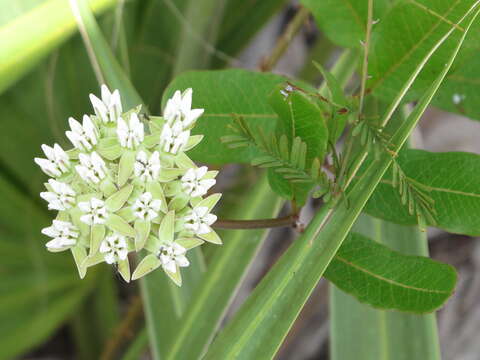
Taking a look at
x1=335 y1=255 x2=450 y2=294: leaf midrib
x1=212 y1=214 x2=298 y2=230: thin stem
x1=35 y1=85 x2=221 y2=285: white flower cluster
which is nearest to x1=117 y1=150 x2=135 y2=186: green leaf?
x1=35 y1=85 x2=221 y2=285: white flower cluster

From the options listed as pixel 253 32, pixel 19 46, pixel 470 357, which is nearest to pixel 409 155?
pixel 19 46

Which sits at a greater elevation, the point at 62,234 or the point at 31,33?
the point at 31,33

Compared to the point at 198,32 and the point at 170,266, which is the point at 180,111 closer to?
the point at 170,266

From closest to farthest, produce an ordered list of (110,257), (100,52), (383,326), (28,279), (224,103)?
(110,257) < (224,103) < (100,52) < (383,326) < (28,279)

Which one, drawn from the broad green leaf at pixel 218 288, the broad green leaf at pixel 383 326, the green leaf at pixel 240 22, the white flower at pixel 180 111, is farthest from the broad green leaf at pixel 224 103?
the green leaf at pixel 240 22

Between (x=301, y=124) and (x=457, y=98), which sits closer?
(x=301, y=124)

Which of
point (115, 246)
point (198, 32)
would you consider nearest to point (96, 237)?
point (115, 246)

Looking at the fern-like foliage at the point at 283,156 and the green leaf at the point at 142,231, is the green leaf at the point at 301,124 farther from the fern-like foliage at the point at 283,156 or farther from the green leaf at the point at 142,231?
the green leaf at the point at 142,231
